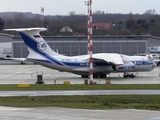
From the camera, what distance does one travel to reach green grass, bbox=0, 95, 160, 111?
30.2m

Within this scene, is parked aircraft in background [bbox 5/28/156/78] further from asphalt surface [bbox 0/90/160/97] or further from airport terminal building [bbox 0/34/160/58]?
airport terminal building [bbox 0/34/160/58]

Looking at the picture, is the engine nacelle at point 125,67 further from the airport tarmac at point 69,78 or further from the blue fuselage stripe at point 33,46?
the blue fuselage stripe at point 33,46

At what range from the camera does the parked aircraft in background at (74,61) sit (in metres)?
Result: 61.9

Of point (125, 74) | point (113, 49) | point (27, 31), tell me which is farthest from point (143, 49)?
point (27, 31)

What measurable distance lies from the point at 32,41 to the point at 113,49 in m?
47.0

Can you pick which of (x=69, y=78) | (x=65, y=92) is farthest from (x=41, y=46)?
(x=65, y=92)

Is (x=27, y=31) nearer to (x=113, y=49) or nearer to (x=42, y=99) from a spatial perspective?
(x=42, y=99)

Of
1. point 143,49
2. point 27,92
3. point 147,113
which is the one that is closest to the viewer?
point 147,113

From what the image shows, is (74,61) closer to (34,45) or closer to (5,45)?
(34,45)

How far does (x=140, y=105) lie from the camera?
30.7 m

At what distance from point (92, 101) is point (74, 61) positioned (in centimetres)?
3022

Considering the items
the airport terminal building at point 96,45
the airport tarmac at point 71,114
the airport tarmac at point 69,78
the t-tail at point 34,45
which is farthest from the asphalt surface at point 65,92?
the airport terminal building at point 96,45

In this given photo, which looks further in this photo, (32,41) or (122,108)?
(32,41)

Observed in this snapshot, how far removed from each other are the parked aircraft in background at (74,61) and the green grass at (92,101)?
25564mm
